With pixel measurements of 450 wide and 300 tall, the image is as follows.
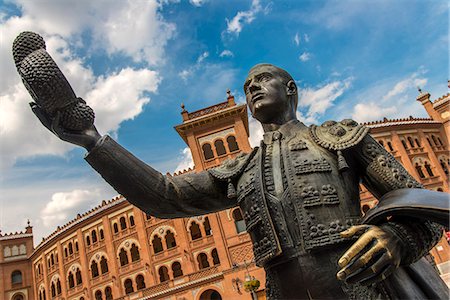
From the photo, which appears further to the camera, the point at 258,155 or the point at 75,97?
the point at 258,155

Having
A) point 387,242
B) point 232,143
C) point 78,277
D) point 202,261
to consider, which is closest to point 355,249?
point 387,242

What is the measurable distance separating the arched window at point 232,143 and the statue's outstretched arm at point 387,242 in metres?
27.1

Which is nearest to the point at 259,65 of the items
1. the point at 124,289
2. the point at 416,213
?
the point at 416,213

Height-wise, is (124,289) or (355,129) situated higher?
(124,289)

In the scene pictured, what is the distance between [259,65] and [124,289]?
32.5m

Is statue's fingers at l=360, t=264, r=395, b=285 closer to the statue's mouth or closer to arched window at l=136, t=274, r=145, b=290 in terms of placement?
the statue's mouth

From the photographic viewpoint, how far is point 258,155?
2.38 meters

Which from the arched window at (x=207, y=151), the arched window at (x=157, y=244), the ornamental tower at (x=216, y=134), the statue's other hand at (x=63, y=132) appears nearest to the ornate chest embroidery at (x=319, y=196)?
the statue's other hand at (x=63, y=132)

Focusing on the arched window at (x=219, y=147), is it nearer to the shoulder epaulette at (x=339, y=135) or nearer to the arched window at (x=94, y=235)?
the arched window at (x=94, y=235)

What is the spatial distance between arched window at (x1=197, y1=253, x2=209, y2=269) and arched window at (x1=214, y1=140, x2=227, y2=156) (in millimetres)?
8328

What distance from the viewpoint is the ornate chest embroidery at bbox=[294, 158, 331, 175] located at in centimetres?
211

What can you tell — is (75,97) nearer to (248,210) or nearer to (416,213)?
(248,210)

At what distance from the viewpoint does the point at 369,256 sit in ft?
5.13

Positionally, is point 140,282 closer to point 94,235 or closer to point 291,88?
point 94,235
